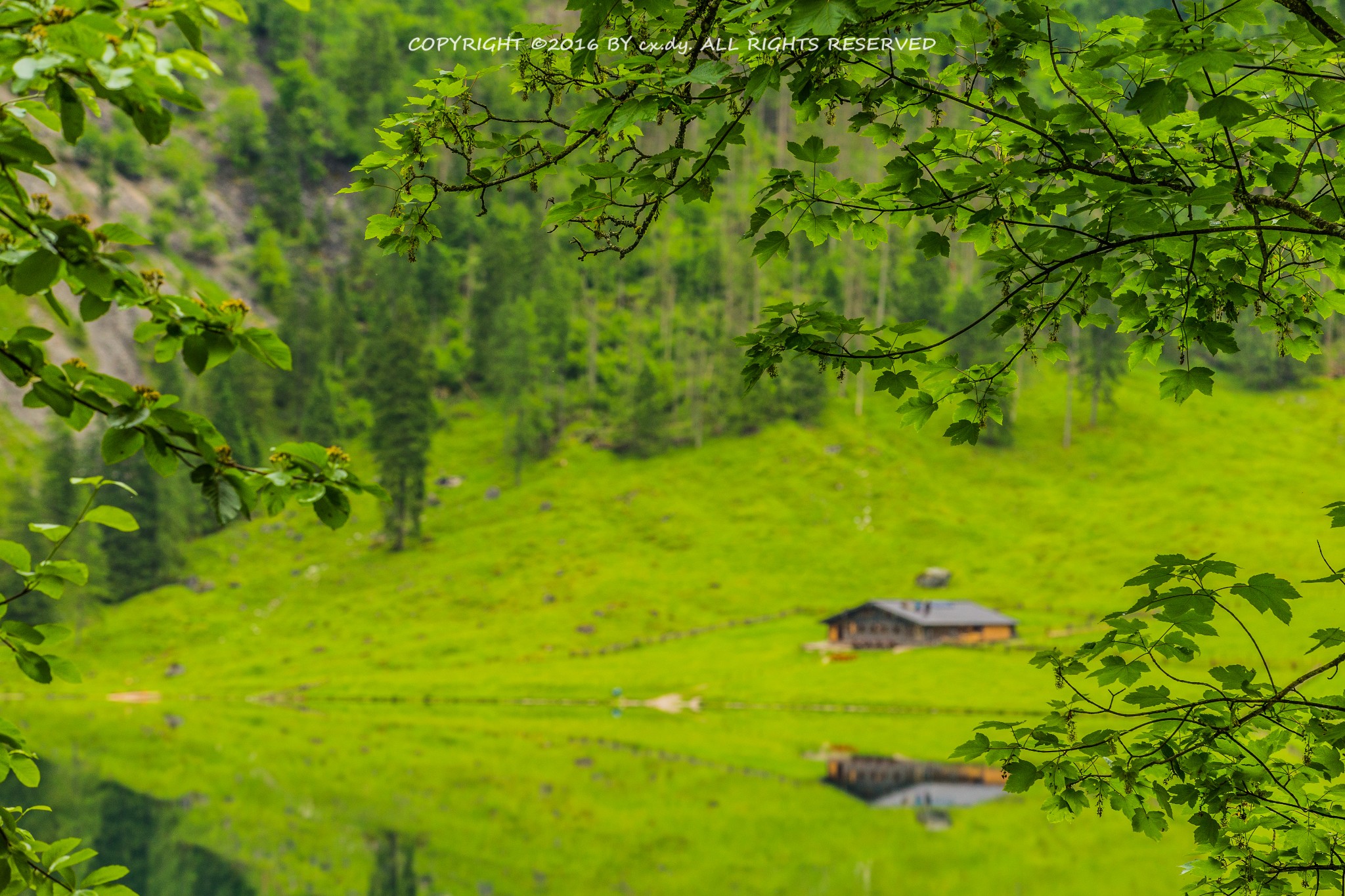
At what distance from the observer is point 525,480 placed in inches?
3991

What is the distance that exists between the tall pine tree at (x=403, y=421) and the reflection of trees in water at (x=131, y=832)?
4520cm

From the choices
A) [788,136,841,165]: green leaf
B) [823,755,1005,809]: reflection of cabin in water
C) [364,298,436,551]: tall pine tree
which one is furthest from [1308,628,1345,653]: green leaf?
[364,298,436,551]: tall pine tree

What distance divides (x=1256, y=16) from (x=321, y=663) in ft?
259

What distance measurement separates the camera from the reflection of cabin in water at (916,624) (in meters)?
69.9

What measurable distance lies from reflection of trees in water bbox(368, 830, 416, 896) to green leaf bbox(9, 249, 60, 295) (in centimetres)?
3285

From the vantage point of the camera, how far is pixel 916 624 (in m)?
71.5

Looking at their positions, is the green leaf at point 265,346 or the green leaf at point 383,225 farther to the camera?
the green leaf at point 383,225

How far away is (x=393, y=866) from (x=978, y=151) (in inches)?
1388

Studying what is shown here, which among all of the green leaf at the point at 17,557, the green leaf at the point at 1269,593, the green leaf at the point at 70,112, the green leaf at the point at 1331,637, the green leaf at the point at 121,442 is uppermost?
the green leaf at the point at 70,112

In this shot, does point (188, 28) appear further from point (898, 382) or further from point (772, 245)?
point (898, 382)

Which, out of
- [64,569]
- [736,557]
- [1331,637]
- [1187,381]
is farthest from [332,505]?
[736,557]

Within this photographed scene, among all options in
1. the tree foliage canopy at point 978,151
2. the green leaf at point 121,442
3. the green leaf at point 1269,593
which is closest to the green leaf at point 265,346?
the green leaf at point 121,442

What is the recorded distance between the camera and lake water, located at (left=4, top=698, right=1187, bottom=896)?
32.4 m

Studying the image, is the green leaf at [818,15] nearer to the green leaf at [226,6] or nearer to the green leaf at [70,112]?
the green leaf at [226,6]
